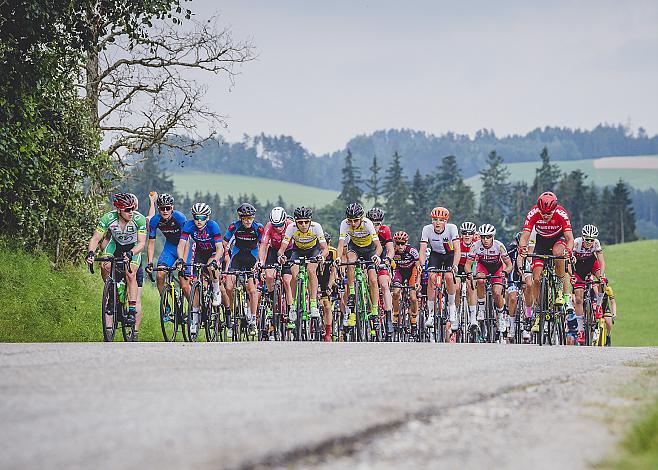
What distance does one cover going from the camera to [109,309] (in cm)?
1555

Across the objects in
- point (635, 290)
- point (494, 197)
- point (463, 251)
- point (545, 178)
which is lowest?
point (635, 290)

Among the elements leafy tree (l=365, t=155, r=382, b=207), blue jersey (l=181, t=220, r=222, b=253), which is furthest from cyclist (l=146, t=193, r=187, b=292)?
leafy tree (l=365, t=155, r=382, b=207)

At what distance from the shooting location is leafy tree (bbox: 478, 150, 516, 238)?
136 meters

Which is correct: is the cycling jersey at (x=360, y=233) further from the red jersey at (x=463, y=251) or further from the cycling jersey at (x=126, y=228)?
the cycling jersey at (x=126, y=228)

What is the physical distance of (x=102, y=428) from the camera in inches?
208

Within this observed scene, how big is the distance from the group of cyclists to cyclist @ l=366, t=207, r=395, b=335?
0.02m

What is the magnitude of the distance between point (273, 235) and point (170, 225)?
7.45 feet

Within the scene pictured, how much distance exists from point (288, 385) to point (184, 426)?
203 centimetres

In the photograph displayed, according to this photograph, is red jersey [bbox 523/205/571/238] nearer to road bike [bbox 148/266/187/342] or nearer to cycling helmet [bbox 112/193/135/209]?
road bike [bbox 148/266/187/342]

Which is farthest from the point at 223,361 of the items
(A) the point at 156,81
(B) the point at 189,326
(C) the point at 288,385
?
(A) the point at 156,81

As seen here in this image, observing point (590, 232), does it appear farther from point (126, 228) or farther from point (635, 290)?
point (635, 290)

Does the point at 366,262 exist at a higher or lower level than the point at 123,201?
lower

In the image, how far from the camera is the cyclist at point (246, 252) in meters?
18.5

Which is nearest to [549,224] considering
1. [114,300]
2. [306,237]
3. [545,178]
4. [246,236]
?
[306,237]
